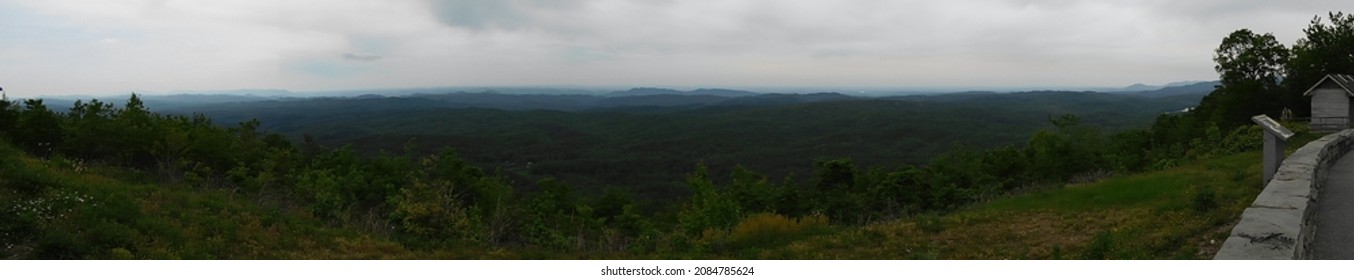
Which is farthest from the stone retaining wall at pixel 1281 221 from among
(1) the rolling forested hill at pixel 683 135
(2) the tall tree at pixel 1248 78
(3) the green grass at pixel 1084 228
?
(1) the rolling forested hill at pixel 683 135

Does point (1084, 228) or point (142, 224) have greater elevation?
point (142, 224)

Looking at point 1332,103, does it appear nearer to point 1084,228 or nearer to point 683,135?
point 1084,228

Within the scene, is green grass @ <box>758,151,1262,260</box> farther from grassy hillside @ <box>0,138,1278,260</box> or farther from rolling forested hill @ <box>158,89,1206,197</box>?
rolling forested hill @ <box>158,89,1206,197</box>

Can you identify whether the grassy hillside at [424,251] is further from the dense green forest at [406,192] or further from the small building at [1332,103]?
the small building at [1332,103]

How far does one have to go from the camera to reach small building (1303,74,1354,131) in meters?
22.8

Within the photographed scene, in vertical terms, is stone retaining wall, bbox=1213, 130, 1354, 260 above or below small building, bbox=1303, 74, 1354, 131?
below

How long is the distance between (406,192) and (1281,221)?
15.0 meters

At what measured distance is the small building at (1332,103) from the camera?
74.7ft

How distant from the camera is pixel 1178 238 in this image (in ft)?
24.8

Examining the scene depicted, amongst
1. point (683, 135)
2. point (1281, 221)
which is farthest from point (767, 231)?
point (683, 135)

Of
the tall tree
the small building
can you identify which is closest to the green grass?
the small building

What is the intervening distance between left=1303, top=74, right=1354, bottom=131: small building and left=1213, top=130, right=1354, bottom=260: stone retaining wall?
17674 mm

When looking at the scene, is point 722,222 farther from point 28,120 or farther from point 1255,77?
point 1255,77

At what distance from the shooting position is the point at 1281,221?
6215mm
